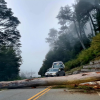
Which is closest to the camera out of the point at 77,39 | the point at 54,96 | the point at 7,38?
the point at 54,96

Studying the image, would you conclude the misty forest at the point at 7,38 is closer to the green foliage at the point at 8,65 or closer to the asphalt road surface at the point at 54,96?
the green foliage at the point at 8,65

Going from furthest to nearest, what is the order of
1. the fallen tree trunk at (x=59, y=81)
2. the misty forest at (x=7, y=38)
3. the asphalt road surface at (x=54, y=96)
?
the misty forest at (x=7, y=38) → the fallen tree trunk at (x=59, y=81) → the asphalt road surface at (x=54, y=96)

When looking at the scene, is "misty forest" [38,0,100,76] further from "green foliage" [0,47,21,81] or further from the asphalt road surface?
the asphalt road surface

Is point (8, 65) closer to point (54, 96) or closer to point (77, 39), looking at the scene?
point (77, 39)

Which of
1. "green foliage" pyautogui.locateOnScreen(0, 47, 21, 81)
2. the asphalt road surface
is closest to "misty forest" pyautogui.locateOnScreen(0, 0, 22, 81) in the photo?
"green foliage" pyautogui.locateOnScreen(0, 47, 21, 81)

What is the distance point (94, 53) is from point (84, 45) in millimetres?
16651

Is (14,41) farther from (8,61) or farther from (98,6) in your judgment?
(98,6)

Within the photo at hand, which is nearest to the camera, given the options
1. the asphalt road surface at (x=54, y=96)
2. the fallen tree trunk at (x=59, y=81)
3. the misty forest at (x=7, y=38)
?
the asphalt road surface at (x=54, y=96)

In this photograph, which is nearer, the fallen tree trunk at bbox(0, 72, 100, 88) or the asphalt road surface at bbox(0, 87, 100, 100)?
the asphalt road surface at bbox(0, 87, 100, 100)

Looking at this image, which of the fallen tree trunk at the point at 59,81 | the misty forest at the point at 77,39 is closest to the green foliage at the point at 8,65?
the misty forest at the point at 77,39

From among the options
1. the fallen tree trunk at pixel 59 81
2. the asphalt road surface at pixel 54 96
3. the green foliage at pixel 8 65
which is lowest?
the asphalt road surface at pixel 54 96

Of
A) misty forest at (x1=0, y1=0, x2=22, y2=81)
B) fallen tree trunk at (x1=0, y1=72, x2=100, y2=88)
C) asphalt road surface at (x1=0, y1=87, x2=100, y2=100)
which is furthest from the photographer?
misty forest at (x1=0, y1=0, x2=22, y2=81)

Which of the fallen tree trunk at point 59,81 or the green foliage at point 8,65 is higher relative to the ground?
the green foliage at point 8,65

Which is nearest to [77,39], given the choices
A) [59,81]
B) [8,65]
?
[8,65]
